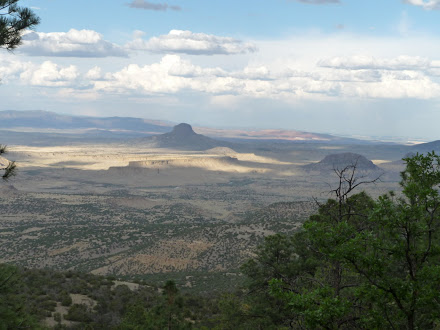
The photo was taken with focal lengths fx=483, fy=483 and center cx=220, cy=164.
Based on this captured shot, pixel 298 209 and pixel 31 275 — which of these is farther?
pixel 298 209

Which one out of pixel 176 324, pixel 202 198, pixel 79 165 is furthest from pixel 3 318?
pixel 79 165

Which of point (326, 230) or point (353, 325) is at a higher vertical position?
point (326, 230)

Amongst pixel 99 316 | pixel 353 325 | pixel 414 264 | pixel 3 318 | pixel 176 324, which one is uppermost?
pixel 414 264

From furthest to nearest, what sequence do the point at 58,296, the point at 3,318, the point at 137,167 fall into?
the point at 137,167 → the point at 58,296 → the point at 3,318

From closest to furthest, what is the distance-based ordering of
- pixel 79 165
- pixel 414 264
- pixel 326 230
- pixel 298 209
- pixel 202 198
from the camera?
pixel 414 264 < pixel 326 230 < pixel 298 209 < pixel 202 198 < pixel 79 165

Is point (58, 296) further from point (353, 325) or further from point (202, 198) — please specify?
point (202, 198)

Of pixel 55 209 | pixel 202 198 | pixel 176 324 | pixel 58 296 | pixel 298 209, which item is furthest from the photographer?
pixel 202 198

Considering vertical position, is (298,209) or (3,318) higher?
(3,318)

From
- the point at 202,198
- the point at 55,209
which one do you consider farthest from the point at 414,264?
the point at 202,198

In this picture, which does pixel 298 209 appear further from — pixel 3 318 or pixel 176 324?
pixel 3 318
